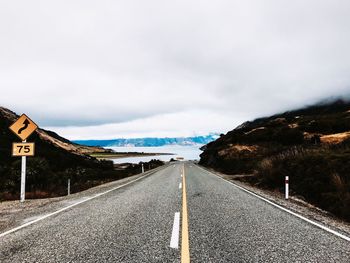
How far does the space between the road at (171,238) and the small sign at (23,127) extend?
4.57 m

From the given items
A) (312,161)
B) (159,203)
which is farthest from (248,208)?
(312,161)

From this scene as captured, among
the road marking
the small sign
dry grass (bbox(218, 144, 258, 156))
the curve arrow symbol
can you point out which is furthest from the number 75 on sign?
dry grass (bbox(218, 144, 258, 156))

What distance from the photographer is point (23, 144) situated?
10.6 meters

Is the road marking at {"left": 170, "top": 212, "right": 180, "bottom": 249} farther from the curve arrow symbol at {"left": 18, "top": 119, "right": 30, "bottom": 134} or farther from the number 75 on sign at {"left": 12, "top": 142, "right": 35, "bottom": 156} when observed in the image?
the curve arrow symbol at {"left": 18, "top": 119, "right": 30, "bottom": 134}

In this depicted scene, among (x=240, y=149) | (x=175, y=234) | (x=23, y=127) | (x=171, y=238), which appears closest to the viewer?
(x=171, y=238)

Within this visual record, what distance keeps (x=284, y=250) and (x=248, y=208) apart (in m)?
3.94

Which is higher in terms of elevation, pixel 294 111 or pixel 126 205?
pixel 294 111

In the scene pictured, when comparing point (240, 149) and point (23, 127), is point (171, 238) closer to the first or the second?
point (23, 127)

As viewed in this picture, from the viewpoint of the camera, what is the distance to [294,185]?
13.4 metres

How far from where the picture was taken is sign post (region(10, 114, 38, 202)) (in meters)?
10.5

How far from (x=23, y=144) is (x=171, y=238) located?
831 centimetres

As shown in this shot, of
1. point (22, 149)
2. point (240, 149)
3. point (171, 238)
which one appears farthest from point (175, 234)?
point (240, 149)

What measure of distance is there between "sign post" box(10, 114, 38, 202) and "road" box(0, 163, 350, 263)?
3.87 metres

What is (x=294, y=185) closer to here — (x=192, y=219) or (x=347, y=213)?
(x=347, y=213)
